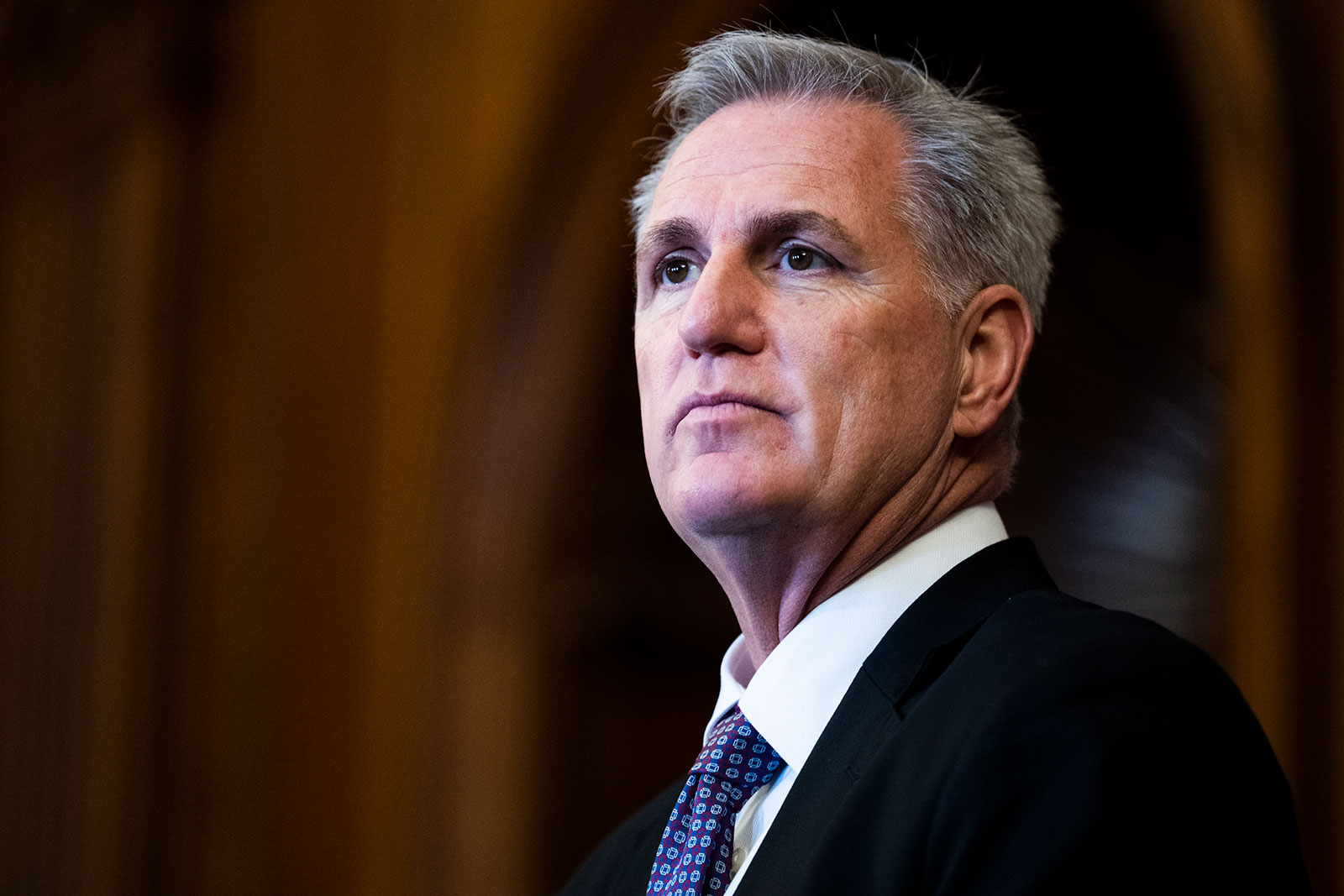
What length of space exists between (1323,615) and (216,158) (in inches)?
115

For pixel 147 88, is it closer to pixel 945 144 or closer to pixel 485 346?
pixel 485 346

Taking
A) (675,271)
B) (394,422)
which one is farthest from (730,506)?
(394,422)

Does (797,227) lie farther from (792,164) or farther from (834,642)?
(834,642)

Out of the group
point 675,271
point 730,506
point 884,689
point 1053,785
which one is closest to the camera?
point 1053,785

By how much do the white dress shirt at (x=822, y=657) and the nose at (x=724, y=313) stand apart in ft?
0.91

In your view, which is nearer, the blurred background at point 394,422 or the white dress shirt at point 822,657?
the white dress shirt at point 822,657

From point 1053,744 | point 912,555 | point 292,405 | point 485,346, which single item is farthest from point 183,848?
point 1053,744

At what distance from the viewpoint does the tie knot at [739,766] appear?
1.43 metres

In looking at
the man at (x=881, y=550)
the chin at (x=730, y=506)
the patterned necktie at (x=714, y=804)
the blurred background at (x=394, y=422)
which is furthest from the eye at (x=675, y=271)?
the blurred background at (x=394, y=422)

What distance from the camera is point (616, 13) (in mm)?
3389

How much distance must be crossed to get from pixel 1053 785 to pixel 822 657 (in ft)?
1.42

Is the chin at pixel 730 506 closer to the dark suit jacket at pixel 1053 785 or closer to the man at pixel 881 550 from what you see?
the man at pixel 881 550

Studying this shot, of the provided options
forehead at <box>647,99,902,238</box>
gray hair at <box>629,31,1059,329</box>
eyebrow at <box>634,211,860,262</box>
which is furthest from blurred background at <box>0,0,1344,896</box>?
eyebrow at <box>634,211,860,262</box>

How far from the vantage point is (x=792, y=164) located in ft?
5.03
